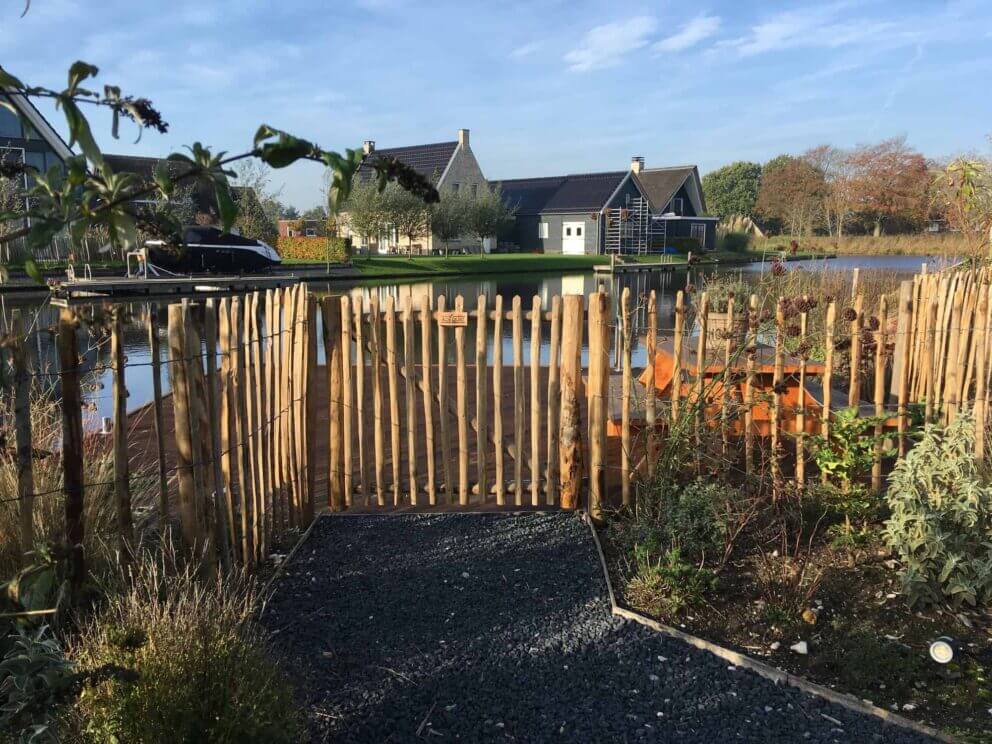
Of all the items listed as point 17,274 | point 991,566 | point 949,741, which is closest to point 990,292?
point 991,566

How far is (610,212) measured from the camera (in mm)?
50781

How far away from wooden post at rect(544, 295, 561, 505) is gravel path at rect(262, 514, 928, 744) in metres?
0.60

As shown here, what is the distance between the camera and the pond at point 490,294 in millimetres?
11836

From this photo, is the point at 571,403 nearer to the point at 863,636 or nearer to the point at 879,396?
the point at 879,396

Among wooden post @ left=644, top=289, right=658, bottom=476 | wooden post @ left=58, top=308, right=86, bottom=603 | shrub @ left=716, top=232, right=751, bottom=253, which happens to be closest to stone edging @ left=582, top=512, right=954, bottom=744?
wooden post @ left=644, top=289, right=658, bottom=476

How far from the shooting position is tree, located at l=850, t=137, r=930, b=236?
2786 cm

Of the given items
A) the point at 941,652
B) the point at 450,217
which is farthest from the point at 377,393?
the point at 450,217

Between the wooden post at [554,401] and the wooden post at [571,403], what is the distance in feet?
0.12

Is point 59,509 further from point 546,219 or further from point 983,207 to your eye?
point 546,219

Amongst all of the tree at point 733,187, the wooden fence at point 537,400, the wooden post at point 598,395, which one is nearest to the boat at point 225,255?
the wooden fence at point 537,400

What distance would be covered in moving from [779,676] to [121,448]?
2.99 metres

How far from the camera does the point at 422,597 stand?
13.8 feet

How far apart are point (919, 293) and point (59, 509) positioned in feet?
19.9

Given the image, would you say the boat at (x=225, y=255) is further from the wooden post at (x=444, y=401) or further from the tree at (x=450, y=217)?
the wooden post at (x=444, y=401)
